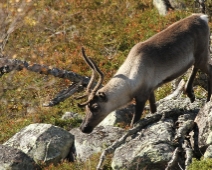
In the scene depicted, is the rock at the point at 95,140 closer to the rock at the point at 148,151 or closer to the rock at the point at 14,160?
the rock at the point at 148,151

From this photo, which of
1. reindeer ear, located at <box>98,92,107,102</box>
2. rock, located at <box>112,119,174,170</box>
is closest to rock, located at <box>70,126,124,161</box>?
reindeer ear, located at <box>98,92,107,102</box>

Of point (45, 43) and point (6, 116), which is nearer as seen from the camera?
point (6, 116)

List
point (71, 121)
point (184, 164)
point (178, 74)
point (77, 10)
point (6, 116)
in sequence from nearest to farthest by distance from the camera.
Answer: point (184, 164), point (178, 74), point (71, 121), point (6, 116), point (77, 10)

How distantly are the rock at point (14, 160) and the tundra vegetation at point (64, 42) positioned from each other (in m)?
1.84

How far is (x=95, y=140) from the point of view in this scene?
8625mm

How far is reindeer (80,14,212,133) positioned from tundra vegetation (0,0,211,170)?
42.8 inches

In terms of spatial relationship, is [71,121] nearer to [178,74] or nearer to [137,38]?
[178,74]

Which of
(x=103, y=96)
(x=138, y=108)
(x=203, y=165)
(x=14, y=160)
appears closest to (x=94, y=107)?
(x=103, y=96)

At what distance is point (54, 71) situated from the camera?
10562 mm

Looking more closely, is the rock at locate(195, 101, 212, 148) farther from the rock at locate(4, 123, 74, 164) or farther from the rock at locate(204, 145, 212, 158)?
the rock at locate(4, 123, 74, 164)

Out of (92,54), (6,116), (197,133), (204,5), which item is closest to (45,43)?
(92,54)

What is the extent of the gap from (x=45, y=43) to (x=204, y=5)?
3.88m

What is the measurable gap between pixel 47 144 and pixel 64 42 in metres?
5.32

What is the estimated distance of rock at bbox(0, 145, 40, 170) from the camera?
27.6 feet
